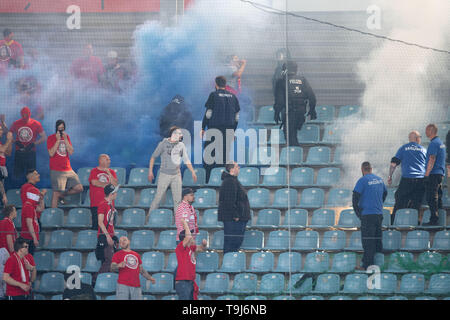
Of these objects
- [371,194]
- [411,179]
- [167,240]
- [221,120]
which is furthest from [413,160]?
[167,240]

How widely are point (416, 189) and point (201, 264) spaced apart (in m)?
2.50

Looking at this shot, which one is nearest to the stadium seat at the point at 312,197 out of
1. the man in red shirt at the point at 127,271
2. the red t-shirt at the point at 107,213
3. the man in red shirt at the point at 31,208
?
the man in red shirt at the point at 127,271

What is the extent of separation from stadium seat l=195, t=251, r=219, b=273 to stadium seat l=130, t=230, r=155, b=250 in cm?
58

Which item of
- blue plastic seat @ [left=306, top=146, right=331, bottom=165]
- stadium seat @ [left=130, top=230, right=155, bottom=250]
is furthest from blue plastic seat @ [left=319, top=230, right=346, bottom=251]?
stadium seat @ [left=130, top=230, right=155, bottom=250]

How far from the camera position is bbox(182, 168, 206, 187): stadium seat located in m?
10.0

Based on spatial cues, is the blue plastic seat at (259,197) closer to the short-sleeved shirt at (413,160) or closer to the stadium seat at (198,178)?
the stadium seat at (198,178)

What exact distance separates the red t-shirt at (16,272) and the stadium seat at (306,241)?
9.45 ft

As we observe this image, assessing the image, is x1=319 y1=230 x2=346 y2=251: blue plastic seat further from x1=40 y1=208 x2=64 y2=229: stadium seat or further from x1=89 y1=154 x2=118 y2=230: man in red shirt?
x1=40 y1=208 x2=64 y2=229: stadium seat

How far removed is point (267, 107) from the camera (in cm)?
1027

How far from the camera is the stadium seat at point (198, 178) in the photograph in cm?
1004

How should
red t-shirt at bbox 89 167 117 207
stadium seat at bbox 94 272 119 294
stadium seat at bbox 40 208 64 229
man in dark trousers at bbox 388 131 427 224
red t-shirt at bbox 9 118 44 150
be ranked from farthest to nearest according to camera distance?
red t-shirt at bbox 9 118 44 150 → red t-shirt at bbox 89 167 117 207 → stadium seat at bbox 40 208 64 229 → man in dark trousers at bbox 388 131 427 224 → stadium seat at bbox 94 272 119 294

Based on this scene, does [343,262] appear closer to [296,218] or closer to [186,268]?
[296,218]

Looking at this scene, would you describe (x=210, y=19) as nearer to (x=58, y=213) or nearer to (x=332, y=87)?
(x=332, y=87)

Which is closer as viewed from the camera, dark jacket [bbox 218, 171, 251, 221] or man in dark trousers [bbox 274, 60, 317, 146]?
dark jacket [bbox 218, 171, 251, 221]
